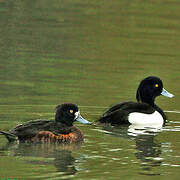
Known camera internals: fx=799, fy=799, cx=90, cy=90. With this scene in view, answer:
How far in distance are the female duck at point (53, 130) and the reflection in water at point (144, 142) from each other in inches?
39.5

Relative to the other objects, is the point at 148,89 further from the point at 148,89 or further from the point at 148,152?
the point at 148,152

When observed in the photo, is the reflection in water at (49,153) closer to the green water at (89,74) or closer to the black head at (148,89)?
the green water at (89,74)

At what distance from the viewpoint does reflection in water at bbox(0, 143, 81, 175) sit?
A: 448 inches

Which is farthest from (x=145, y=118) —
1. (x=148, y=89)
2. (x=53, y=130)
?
(x=53, y=130)

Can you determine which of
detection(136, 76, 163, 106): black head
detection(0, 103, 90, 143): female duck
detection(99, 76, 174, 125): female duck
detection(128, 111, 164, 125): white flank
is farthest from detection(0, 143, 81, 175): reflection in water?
detection(136, 76, 163, 106): black head

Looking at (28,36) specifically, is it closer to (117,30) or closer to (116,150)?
(117,30)

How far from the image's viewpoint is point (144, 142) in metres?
13.3

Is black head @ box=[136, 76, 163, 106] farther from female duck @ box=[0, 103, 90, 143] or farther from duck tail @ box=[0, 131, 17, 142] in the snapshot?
duck tail @ box=[0, 131, 17, 142]

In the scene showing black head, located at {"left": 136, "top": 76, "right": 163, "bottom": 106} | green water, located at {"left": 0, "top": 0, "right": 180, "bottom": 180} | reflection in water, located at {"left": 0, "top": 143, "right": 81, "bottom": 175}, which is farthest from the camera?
black head, located at {"left": 136, "top": 76, "right": 163, "bottom": 106}

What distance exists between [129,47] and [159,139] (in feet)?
37.1

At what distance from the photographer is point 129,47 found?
969 inches

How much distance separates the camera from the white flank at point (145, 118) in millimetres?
15000

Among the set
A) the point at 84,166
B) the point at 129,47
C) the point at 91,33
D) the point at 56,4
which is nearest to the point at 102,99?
the point at 84,166

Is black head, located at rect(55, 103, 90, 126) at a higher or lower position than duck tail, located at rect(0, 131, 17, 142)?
higher
